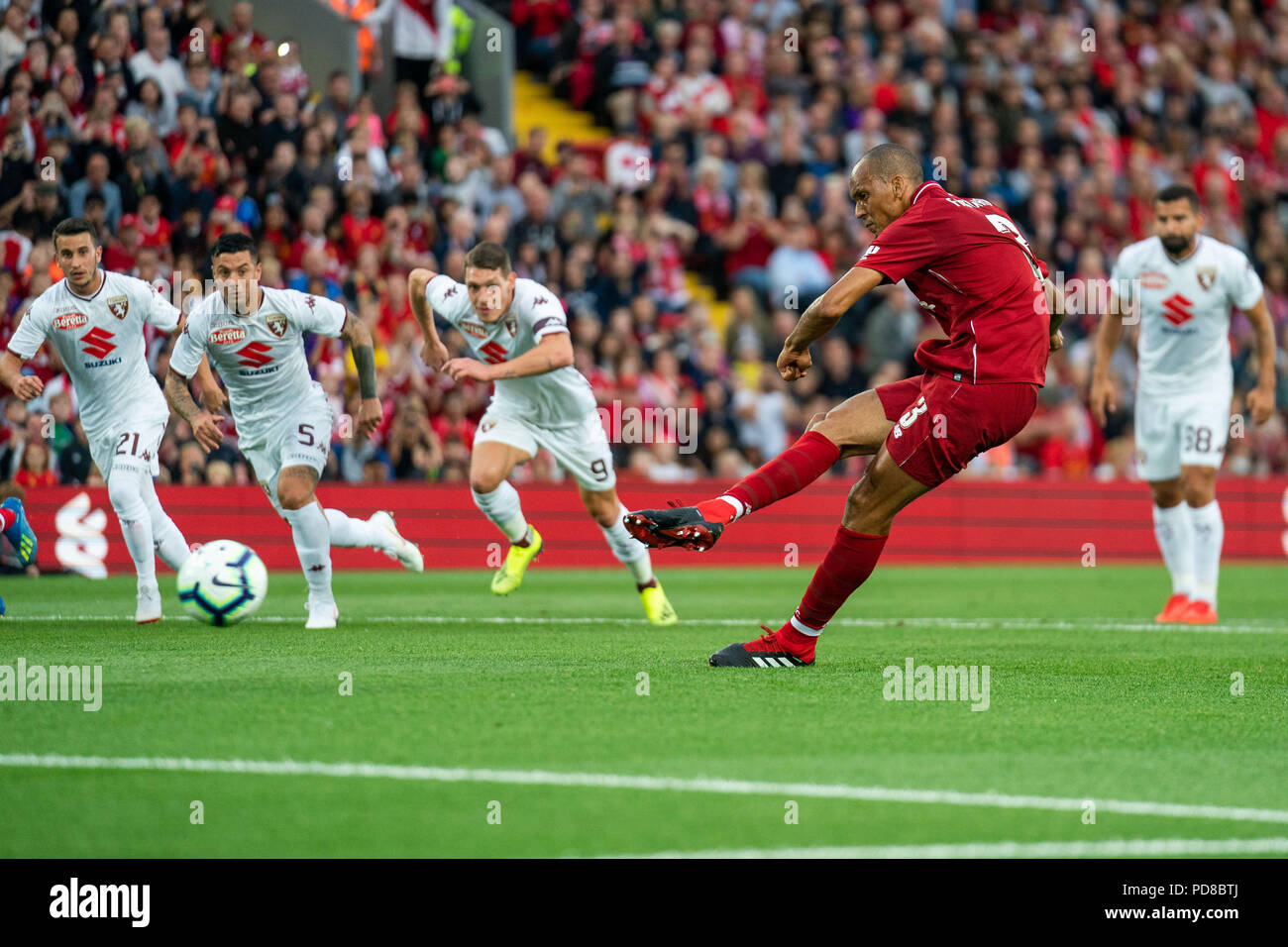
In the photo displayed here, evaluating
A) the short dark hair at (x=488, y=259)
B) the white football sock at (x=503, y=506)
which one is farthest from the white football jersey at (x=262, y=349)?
the white football sock at (x=503, y=506)

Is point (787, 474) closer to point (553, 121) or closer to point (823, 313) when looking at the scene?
point (823, 313)

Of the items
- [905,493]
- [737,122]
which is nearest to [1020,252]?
[905,493]

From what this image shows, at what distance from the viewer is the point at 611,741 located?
5.25m

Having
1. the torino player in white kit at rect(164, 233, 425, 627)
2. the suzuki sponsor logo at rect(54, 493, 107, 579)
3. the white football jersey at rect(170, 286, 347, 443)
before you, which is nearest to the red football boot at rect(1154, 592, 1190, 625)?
the torino player in white kit at rect(164, 233, 425, 627)

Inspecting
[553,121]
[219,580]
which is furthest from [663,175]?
[219,580]

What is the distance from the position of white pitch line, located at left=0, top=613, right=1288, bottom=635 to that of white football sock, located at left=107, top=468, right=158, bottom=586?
508 mm

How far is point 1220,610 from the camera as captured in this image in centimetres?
1199

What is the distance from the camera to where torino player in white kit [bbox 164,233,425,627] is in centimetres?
911

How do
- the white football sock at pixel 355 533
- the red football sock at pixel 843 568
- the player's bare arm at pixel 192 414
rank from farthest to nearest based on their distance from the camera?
the white football sock at pixel 355 533 → the player's bare arm at pixel 192 414 → the red football sock at pixel 843 568

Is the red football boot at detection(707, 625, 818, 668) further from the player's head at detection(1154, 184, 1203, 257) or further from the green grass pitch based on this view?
the player's head at detection(1154, 184, 1203, 257)

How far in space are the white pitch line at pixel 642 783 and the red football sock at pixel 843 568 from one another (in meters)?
2.41

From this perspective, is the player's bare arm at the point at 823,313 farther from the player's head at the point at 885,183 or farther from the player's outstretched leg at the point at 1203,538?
the player's outstretched leg at the point at 1203,538

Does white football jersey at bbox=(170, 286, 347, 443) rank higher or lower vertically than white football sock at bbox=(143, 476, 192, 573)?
higher

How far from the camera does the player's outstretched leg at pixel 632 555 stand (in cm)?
1014
